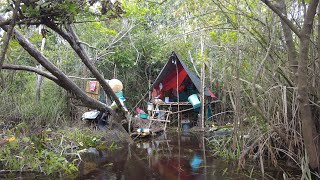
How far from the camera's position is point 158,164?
561 cm

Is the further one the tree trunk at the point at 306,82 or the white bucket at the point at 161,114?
the white bucket at the point at 161,114

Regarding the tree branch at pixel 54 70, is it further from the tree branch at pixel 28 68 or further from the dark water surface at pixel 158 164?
the dark water surface at pixel 158 164

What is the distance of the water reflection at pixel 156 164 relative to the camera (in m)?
4.76

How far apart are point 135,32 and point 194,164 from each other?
8.11 metres

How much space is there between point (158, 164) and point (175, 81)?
6422 millimetres

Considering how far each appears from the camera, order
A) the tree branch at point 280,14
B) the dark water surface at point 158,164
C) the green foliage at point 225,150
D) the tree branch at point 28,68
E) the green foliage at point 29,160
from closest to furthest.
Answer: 1. the tree branch at point 280,14
2. the green foliage at point 29,160
3. the dark water surface at point 158,164
4. the tree branch at point 28,68
5. the green foliage at point 225,150

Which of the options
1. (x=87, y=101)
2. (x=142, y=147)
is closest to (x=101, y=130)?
(x=142, y=147)

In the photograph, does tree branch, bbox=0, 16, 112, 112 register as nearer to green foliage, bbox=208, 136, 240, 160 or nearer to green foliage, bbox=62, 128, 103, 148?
green foliage, bbox=62, 128, 103, 148

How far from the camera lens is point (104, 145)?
7.23 m

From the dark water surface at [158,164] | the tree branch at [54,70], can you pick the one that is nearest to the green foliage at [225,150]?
the dark water surface at [158,164]

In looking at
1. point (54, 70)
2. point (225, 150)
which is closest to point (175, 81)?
point (225, 150)

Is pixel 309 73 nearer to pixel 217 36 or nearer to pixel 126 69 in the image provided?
pixel 217 36

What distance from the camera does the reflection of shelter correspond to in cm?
1104

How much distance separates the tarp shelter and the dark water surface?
3.74 metres
